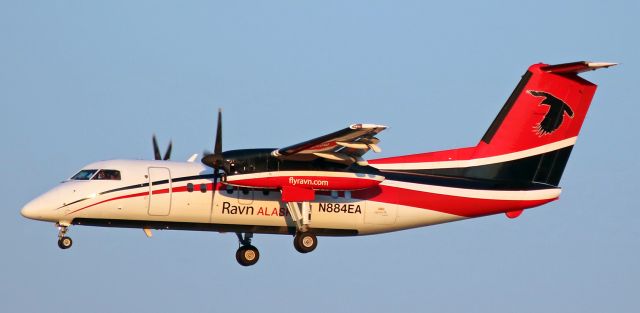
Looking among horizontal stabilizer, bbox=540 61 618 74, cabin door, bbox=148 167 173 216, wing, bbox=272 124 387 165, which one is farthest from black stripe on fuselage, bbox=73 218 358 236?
horizontal stabilizer, bbox=540 61 618 74

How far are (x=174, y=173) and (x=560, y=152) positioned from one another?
8999 millimetres

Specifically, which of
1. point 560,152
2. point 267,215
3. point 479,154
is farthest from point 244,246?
point 560,152

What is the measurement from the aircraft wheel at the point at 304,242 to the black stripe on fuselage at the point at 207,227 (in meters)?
0.37

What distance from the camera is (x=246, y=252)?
2342 cm

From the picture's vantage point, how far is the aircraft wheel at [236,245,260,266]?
23406mm

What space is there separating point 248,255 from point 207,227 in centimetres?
164

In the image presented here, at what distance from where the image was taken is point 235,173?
843 inches

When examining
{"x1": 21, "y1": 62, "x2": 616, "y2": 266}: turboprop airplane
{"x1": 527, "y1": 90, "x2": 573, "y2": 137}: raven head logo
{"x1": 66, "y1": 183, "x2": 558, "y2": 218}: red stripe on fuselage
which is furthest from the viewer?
{"x1": 527, "y1": 90, "x2": 573, "y2": 137}: raven head logo

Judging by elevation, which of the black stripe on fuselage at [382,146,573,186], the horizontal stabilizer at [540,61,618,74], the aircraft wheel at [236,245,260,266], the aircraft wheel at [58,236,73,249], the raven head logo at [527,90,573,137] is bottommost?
the aircraft wheel at [58,236,73,249]

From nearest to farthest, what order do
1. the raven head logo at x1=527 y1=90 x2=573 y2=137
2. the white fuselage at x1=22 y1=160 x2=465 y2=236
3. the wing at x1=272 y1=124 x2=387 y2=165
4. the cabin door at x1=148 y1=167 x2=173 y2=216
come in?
the wing at x1=272 y1=124 x2=387 y2=165, the white fuselage at x1=22 y1=160 x2=465 y2=236, the cabin door at x1=148 y1=167 x2=173 y2=216, the raven head logo at x1=527 y1=90 x2=573 y2=137

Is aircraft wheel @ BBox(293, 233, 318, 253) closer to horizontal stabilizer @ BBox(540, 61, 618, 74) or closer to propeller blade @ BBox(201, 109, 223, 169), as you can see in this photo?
propeller blade @ BBox(201, 109, 223, 169)

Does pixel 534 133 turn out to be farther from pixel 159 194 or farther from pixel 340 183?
pixel 159 194

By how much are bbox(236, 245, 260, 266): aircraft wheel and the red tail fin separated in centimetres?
471

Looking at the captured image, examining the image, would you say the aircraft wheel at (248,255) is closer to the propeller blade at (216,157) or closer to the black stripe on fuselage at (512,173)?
the propeller blade at (216,157)
